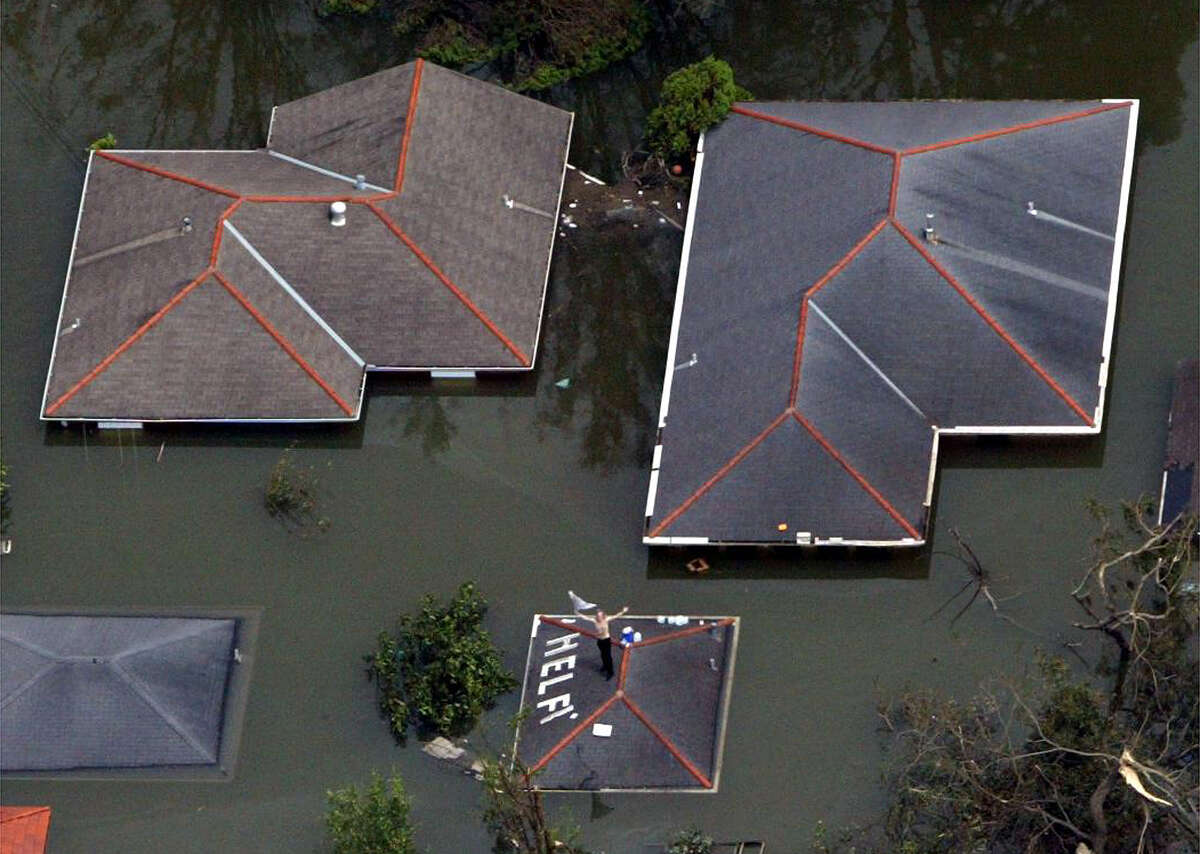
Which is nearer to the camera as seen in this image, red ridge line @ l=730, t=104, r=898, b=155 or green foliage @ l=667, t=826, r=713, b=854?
green foliage @ l=667, t=826, r=713, b=854

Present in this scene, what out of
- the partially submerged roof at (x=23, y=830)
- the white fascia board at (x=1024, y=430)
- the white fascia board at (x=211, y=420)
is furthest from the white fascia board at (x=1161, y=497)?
the partially submerged roof at (x=23, y=830)

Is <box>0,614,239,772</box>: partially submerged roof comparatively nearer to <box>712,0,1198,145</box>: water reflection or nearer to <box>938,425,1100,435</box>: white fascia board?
<box>938,425,1100,435</box>: white fascia board

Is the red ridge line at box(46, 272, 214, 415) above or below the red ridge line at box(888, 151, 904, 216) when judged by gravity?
below

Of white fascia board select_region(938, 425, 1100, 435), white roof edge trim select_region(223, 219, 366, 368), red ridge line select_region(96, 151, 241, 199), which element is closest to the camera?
white fascia board select_region(938, 425, 1100, 435)

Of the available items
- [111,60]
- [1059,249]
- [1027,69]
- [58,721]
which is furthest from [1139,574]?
[111,60]

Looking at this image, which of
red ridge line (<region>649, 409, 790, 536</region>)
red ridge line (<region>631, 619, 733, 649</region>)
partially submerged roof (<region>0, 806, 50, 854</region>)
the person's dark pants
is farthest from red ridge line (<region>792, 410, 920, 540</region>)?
partially submerged roof (<region>0, 806, 50, 854</region>)

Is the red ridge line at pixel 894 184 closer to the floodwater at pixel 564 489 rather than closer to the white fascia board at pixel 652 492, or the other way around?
the floodwater at pixel 564 489
